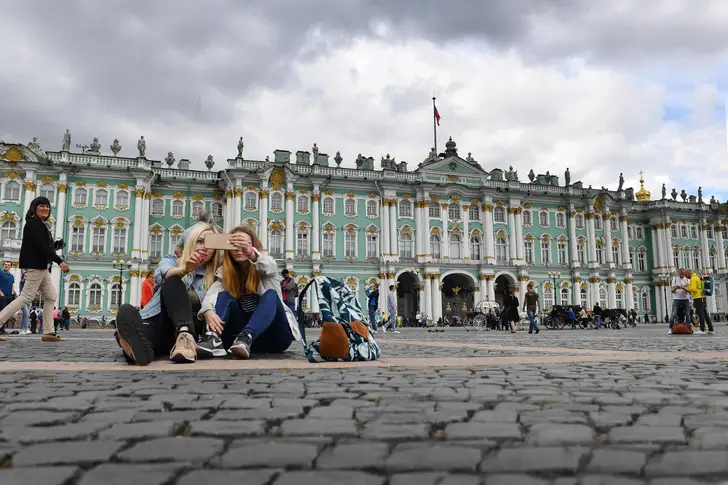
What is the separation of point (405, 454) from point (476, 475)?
1.05ft

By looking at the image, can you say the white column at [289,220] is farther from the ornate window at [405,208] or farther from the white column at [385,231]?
the ornate window at [405,208]

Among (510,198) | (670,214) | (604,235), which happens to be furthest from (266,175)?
(670,214)

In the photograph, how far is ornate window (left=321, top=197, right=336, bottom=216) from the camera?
4656cm

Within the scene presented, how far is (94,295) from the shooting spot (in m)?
41.8

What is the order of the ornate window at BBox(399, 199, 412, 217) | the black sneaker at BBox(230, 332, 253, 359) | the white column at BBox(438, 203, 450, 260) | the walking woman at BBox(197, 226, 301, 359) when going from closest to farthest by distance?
the black sneaker at BBox(230, 332, 253, 359) → the walking woman at BBox(197, 226, 301, 359) → the ornate window at BBox(399, 199, 412, 217) → the white column at BBox(438, 203, 450, 260)

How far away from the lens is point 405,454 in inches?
86.4

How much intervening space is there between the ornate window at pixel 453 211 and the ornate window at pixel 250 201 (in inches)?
603

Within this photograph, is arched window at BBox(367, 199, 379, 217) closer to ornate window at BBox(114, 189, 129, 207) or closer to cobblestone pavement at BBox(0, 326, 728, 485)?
ornate window at BBox(114, 189, 129, 207)

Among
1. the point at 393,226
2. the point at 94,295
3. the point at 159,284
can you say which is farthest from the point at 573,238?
the point at 159,284

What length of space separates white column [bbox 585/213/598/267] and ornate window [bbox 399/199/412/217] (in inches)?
669

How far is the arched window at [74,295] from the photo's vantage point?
4103 centimetres

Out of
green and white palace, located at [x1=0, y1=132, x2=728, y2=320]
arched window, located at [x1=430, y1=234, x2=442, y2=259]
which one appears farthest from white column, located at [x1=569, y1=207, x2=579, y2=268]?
arched window, located at [x1=430, y1=234, x2=442, y2=259]

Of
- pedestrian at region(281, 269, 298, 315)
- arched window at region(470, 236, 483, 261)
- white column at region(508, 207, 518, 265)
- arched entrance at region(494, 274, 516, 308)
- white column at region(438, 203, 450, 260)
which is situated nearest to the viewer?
pedestrian at region(281, 269, 298, 315)

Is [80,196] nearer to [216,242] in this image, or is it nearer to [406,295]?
[406,295]
